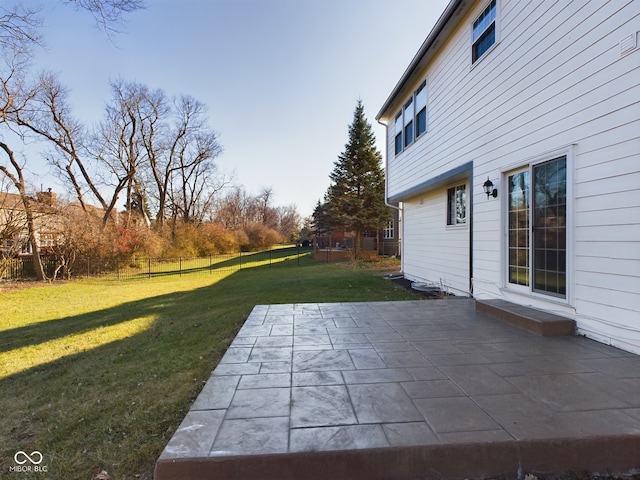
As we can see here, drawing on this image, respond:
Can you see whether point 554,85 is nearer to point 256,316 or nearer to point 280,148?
point 256,316

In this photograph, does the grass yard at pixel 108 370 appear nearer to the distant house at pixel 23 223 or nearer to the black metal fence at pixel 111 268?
the distant house at pixel 23 223

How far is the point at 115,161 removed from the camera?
2033 cm

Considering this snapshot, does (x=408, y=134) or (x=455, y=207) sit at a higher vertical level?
(x=408, y=134)

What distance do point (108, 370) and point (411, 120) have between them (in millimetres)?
8139

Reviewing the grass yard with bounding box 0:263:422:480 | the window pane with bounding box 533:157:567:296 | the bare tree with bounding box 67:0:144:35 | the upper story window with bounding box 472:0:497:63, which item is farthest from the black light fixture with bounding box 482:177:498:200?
the bare tree with bounding box 67:0:144:35

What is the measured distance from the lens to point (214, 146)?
1055 inches

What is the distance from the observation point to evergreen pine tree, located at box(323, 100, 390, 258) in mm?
18812

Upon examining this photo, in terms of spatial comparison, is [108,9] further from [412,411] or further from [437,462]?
[437,462]

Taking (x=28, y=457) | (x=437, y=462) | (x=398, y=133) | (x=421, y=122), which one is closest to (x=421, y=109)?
(x=421, y=122)

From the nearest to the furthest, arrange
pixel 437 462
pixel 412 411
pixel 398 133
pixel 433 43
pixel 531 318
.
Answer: pixel 437 462, pixel 412 411, pixel 531 318, pixel 433 43, pixel 398 133

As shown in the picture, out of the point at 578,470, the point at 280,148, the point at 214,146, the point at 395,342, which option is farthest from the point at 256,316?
the point at 214,146

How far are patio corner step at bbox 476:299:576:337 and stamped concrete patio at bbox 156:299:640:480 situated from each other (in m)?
0.15

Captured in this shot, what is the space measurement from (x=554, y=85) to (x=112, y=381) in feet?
19.6

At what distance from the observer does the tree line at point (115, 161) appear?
38.1ft
